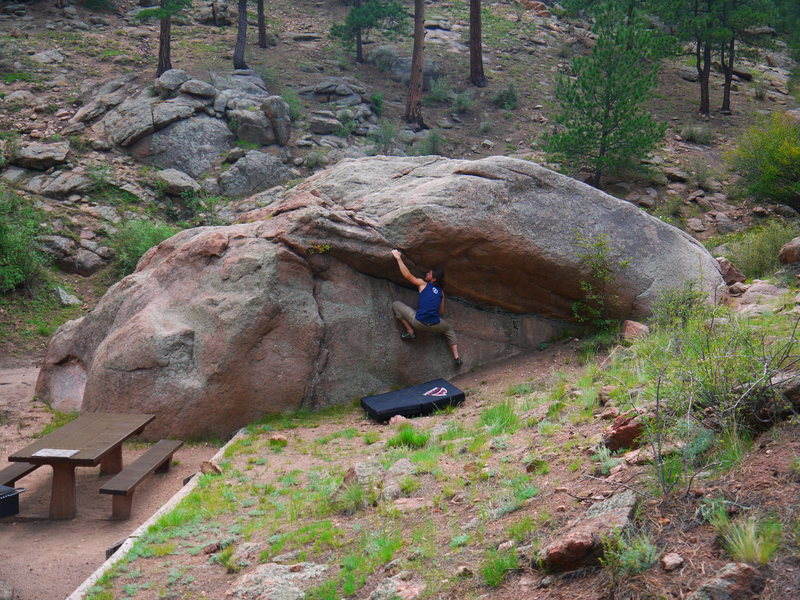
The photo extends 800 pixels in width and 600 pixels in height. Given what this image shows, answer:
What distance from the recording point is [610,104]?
18.9 meters

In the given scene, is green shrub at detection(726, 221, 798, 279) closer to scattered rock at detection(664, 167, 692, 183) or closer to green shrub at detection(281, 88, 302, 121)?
scattered rock at detection(664, 167, 692, 183)

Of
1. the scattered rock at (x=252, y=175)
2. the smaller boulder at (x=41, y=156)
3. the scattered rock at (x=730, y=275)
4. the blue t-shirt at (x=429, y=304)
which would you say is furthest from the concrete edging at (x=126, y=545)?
the smaller boulder at (x=41, y=156)

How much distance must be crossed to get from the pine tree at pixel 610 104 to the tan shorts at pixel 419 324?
11343mm

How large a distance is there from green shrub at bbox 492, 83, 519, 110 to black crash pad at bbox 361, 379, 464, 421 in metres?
20.3

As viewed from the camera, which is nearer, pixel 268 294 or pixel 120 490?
pixel 120 490

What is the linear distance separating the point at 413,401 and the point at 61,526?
4.28 metres

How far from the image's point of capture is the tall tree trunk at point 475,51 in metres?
26.9

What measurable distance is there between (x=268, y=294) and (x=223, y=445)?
6.88 ft

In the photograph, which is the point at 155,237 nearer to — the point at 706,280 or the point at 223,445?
the point at 223,445

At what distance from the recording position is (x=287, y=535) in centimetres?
504

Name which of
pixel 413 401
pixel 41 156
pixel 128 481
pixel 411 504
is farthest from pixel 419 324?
pixel 41 156

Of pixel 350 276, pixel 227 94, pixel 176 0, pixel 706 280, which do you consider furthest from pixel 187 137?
pixel 706 280

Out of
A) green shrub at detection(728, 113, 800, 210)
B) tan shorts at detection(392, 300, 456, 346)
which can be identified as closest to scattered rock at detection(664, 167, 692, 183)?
green shrub at detection(728, 113, 800, 210)

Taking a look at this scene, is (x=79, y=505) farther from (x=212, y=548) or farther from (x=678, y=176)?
(x=678, y=176)
